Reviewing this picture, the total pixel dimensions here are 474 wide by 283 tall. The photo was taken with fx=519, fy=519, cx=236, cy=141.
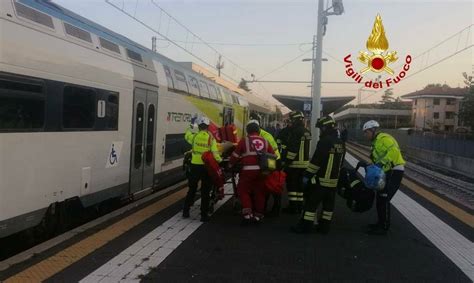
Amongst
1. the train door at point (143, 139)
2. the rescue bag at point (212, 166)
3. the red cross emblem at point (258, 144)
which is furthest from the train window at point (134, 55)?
the red cross emblem at point (258, 144)

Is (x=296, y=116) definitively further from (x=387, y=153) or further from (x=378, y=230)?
(x=378, y=230)

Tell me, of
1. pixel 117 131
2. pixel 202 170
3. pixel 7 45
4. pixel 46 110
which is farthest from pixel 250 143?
pixel 7 45

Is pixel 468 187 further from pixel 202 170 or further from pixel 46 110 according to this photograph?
pixel 46 110

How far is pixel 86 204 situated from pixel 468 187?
1252cm

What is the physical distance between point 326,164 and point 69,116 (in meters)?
3.63

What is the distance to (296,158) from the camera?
8.94m

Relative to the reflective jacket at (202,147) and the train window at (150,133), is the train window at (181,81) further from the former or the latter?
the reflective jacket at (202,147)

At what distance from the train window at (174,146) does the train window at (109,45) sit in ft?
10.2

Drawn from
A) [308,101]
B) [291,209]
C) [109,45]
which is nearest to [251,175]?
[291,209]

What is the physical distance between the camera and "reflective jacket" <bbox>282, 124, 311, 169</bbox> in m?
8.91

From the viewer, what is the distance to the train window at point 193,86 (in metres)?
14.0

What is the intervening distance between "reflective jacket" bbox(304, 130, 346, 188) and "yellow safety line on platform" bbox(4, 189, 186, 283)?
8.96 ft

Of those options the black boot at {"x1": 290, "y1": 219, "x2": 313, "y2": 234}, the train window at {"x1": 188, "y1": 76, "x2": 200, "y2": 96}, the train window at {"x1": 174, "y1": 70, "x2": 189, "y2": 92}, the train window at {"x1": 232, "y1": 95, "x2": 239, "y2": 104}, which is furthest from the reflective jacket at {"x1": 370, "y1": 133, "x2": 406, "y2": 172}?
the train window at {"x1": 232, "y1": 95, "x2": 239, "y2": 104}

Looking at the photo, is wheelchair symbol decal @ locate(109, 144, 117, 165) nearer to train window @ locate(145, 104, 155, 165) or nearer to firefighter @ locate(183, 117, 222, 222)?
firefighter @ locate(183, 117, 222, 222)
